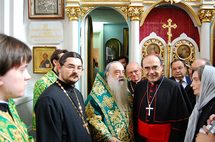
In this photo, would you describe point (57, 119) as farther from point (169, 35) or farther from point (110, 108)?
point (169, 35)

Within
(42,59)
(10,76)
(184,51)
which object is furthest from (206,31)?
(10,76)

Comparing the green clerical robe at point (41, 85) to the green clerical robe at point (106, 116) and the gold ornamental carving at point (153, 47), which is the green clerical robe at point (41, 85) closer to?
the green clerical robe at point (106, 116)

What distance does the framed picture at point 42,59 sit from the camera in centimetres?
576

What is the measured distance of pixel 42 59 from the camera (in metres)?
5.79

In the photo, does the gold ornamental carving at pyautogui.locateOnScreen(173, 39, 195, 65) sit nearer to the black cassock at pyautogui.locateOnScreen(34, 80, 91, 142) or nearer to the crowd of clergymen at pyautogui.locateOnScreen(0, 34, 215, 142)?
the crowd of clergymen at pyautogui.locateOnScreen(0, 34, 215, 142)

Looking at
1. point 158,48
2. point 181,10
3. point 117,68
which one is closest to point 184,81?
point 117,68

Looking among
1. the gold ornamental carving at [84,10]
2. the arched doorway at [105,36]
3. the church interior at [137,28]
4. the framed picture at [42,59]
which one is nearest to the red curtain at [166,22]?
the church interior at [137,28]

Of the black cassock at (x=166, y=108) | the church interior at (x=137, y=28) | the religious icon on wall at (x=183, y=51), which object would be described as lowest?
the black cassock at (x=166, y=108)

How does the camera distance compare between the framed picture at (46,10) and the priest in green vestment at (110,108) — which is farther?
the framed picture at (46,10)

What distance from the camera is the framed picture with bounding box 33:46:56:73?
18.9 feet

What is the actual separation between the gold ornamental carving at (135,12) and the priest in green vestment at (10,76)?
14.9 feet

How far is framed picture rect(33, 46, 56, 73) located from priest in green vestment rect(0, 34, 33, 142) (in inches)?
183

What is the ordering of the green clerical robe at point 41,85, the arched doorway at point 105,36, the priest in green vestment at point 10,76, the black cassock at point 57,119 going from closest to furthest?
the priest in green vestment at point 10,76 → the black cassock at point 57,119 → the green clerical robe at point 41,85 → the arched doorway at point 105,36

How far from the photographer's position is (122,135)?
2.76 metres
